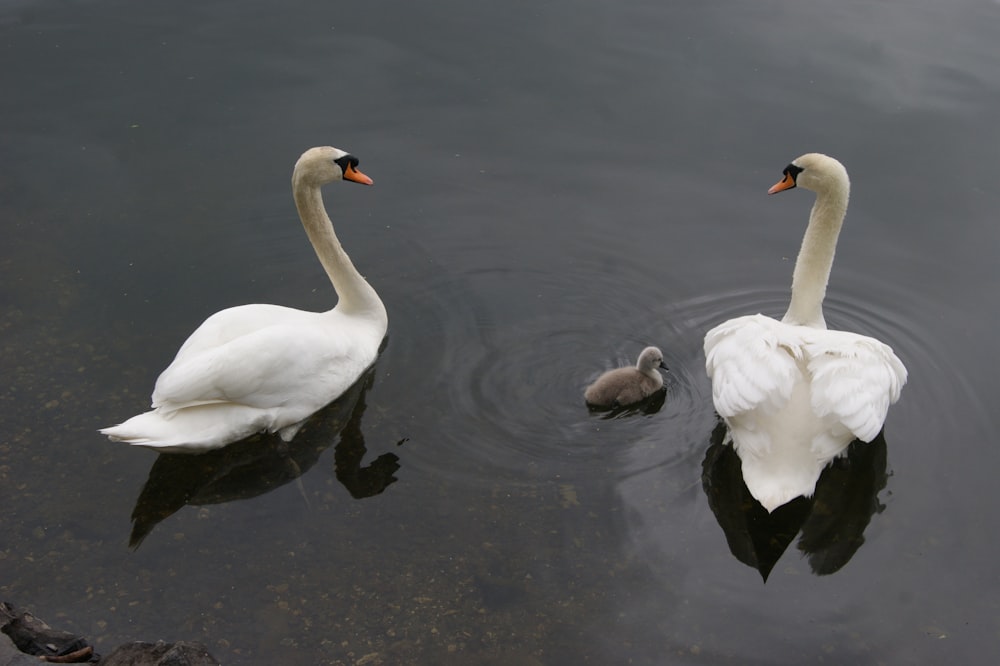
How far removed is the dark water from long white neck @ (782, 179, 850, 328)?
90 cm

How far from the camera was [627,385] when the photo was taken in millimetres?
7602

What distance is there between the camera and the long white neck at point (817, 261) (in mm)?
7961

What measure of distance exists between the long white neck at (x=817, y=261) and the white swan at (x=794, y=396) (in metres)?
0.60

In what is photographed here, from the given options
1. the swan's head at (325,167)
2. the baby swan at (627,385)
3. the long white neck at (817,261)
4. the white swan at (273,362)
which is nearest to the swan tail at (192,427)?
the white swan at (273,362)

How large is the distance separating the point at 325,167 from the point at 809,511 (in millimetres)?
4578

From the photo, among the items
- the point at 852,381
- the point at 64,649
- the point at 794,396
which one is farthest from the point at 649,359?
the point at 64,649

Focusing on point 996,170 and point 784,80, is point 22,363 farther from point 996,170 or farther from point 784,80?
point 996,170

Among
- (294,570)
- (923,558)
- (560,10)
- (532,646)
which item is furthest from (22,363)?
(560,10)

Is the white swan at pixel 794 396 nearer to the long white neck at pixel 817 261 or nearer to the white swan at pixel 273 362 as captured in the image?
the long white neck at pixel 817 261

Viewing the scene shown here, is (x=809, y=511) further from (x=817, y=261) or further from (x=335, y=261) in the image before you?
(x=335, y=261)

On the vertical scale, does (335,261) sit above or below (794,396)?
below

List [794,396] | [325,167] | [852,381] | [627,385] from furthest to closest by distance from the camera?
[325,167] < [627,385] < [794,396] < [852,381]

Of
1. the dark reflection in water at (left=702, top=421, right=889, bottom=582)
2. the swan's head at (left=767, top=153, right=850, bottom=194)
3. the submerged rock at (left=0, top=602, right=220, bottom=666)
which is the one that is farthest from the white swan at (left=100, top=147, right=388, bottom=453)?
the swan's head at (left=767, top=153, right=850, bottom=194)

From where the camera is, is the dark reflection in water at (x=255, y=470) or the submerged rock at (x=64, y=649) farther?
the dark reflection in water at (x=255, y=470)
